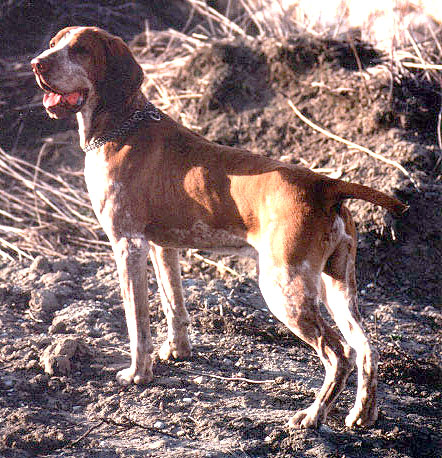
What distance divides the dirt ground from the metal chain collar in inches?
46.5

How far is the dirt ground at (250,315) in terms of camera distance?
3416 millimetres

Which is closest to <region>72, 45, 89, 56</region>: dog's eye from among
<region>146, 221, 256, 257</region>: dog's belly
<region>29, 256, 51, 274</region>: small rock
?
<region>146, 221, 256, 257</region>: dog's belly

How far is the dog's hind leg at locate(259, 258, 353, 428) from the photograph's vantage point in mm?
3346

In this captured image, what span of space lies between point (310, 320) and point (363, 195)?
2.10 feet

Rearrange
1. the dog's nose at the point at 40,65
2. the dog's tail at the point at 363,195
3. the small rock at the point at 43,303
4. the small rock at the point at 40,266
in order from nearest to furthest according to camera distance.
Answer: the dog's tail at the point at 363,195 → the dog's nose at the point at 40,65 → the small rock at the point at 43,303 → the small rock at the point at 40,266

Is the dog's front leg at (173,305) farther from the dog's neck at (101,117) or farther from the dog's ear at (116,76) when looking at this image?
the dog's ear at (116,76)

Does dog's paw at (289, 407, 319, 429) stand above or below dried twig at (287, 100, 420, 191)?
below

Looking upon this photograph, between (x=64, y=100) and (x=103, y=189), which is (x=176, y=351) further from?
(x=64, y=100)

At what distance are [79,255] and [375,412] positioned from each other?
3207 mm

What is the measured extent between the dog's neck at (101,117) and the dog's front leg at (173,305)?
75 centimetres

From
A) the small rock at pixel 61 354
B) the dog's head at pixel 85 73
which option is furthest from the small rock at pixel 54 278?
the dog's head at pixel 85 73

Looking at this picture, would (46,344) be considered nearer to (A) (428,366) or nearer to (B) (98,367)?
(B) (98,367)

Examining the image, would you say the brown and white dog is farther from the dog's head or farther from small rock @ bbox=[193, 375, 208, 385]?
small rock @ bbox=[193, 375, 208, 385]

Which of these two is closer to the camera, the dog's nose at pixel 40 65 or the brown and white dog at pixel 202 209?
the brown and white dog at pixel 202 209
